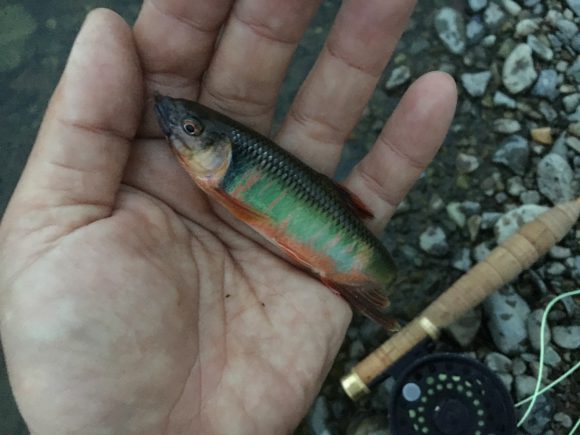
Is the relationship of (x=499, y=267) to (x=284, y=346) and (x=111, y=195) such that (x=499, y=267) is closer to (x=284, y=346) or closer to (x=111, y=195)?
(x=284, y=346)

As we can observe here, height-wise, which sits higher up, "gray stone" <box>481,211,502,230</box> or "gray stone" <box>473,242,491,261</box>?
"gray stone" <box>481,211,502,230</box>

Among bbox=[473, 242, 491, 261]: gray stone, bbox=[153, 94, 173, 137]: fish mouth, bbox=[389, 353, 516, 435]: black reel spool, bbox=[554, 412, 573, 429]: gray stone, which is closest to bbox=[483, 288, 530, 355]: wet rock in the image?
bbox=[473, 242, 491, 261]: gray stone

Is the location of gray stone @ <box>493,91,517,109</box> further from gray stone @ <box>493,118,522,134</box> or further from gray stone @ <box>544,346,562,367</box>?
gray stone @ <box>544,346,562,367</box>

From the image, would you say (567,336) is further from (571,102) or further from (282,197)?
(282,197)

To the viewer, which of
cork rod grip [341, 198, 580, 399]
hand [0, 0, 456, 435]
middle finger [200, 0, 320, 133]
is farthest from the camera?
cork rod grip [341, 198, 580, 399]

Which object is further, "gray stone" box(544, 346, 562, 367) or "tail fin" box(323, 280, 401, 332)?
"gray stone" box(544, 346, 562, 367)

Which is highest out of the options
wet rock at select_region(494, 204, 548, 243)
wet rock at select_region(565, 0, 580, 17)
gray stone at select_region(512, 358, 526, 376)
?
wet rock at select_region(565, 0, 580, 17)

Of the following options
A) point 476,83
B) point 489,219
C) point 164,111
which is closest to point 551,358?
point 489,219

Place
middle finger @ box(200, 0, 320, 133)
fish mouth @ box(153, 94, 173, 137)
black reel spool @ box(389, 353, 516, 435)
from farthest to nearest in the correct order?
black reel spool @ box(389, 353, 516, 435) < middle finger @ box(200, 0, 320, 133) < fish mouth @ box(153, 94, 173, 137)
